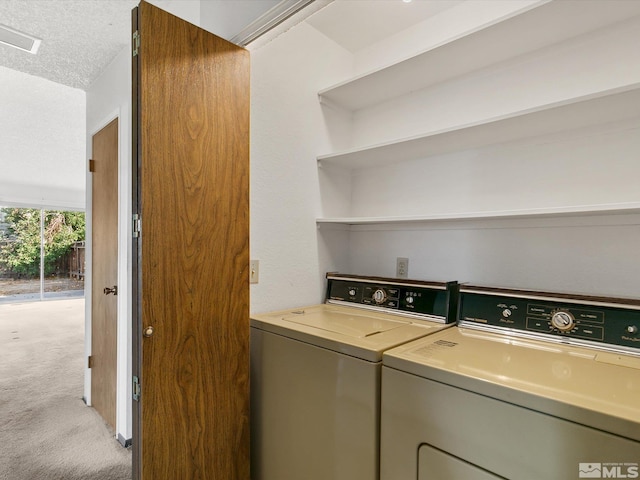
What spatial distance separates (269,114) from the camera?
181cm

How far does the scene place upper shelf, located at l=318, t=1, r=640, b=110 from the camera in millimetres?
1352

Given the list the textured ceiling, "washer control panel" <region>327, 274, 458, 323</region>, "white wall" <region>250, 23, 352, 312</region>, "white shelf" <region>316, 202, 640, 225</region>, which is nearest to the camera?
"white shelf" <region>316, 202, 640, 225</region>

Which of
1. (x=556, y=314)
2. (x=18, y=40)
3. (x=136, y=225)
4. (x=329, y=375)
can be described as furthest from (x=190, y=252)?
(x=18, y=40)

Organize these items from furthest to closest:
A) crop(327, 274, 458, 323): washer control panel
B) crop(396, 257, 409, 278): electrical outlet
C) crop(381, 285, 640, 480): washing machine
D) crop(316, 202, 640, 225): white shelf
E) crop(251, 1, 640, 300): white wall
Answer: crop(396, 257, 409, 278): electrical outlet < crop(327, 274, 458, 323): washer control panel < crop(251, 1, 640, 300): white wall < crop(316, 202, 640, 225): white shelf < crop(381, 285, 640, 480): washing machine

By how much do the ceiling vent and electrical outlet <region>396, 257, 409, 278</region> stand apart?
2.64 metres

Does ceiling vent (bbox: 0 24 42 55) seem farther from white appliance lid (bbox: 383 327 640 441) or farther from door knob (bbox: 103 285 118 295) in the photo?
white appliance lid (bbox: 383 327 640 441)

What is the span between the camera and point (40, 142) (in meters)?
5.07

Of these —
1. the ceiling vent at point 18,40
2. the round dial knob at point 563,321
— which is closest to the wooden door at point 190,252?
the round dial knob at point 563,321

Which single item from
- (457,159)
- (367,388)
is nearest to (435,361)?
(367,388)

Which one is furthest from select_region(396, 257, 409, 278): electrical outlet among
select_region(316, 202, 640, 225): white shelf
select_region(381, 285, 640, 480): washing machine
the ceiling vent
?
the ceiling vent

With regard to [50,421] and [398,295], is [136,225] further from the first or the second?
[50,421]

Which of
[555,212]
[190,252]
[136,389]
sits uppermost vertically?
[555,212]

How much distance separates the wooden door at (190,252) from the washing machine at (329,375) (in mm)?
98

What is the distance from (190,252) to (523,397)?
3.83 feet
